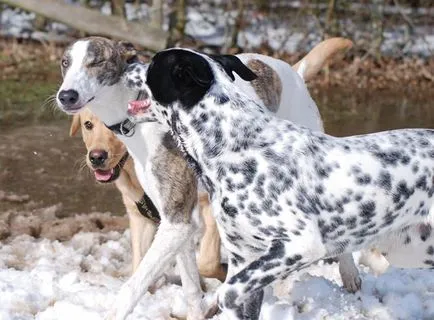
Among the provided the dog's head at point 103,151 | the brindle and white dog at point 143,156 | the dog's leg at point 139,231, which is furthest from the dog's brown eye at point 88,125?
the brindle and white dog at point 143,156

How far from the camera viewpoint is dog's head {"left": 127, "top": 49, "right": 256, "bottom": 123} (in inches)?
168

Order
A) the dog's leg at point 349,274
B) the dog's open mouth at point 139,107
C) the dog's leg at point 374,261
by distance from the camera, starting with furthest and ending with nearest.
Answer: the dog's leg at point 374,261 < the dog's leg at point 349,274 < the dog's open mouth at point 139,107

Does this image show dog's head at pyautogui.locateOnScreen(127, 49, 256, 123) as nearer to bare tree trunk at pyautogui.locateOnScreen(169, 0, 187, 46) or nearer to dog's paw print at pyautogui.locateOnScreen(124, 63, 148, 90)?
dog's paw print at pyautogui.locateOnScreen(124, 63, 148, 90)

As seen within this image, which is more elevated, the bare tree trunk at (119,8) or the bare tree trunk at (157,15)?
the bare tree trunk at (157,15)

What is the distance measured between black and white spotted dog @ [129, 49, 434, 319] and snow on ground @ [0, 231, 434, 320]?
2.41ft

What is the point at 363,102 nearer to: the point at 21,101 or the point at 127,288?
the point at 21,101

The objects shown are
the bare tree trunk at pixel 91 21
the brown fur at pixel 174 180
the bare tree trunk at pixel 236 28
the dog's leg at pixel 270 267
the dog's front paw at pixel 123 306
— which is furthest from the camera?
the bare tree trunk at pixel 236 28

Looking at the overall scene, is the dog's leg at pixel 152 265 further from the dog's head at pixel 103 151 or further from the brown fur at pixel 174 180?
the dog's head at pixel 103 151

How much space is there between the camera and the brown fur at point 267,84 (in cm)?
585

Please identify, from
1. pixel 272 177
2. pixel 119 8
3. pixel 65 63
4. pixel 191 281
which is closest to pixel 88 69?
pixel 65 63

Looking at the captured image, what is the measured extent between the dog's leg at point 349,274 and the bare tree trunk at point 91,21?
23.0 feet

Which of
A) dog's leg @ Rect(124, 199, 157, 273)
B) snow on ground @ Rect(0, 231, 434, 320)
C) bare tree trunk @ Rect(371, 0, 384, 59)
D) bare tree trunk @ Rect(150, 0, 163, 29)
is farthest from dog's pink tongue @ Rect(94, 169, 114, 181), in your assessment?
bare tree trunk @ Rect(371, 0, 384, 59)

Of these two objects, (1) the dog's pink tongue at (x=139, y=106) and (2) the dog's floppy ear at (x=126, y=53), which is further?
(2) the dog's floppy ear at (x=126, y=53)

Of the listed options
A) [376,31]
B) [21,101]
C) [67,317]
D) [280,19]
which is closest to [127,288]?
[67,317]
